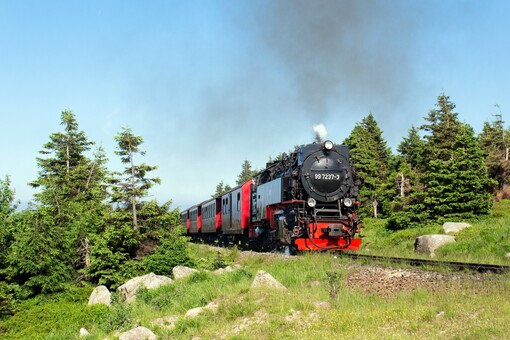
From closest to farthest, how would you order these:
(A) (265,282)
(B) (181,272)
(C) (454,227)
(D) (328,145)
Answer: (A) (265,282) < (B) (181,272) < (D) (328,145) < (C) (454,227)

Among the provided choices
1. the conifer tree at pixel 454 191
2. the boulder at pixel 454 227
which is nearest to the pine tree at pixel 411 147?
the conifer tree at pixel 454 191

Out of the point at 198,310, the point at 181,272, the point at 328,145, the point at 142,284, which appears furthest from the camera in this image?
the point at 328,145

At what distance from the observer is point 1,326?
1833cm

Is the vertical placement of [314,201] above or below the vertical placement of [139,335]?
above

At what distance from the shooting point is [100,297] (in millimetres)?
18719

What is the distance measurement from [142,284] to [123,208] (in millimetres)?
5838

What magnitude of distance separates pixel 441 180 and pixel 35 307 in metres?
22.7

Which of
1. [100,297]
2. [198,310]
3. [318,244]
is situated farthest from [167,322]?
[100,297]

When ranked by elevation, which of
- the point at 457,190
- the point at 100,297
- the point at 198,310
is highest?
the point at 457,190

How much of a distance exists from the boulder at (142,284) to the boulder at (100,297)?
0.62 metres

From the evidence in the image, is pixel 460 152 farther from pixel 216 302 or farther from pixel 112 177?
pixel 216 302

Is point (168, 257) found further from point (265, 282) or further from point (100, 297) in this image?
point (265, 282)

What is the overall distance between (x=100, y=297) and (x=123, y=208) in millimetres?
4213

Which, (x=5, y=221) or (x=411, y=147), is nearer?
(x=5, y=221)
